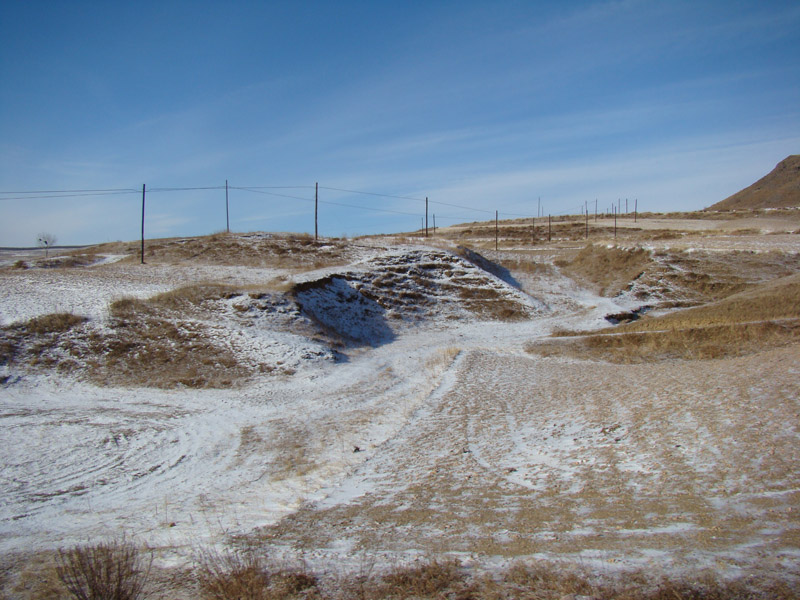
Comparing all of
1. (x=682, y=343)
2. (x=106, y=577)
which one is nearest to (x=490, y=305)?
(x=682, y=343)

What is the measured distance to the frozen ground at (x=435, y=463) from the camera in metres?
6.99

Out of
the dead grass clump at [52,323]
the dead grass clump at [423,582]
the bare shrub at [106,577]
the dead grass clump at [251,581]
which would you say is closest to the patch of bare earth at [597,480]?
the dead grass clump at [423,582]

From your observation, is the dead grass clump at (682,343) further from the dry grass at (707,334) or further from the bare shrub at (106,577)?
the bare shrub at (106,577)

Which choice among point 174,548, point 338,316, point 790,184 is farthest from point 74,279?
point 790,184

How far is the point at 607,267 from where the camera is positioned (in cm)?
5184

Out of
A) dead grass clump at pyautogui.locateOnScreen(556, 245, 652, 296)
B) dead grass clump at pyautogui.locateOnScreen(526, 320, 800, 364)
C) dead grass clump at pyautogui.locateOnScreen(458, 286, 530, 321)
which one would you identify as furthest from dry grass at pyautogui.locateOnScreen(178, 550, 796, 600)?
dead grass clump at pyautogui.locateOnScreen(556, 245, 652, 296)

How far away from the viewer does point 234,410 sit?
1780 cm

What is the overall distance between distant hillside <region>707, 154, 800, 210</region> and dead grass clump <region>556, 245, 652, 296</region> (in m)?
102

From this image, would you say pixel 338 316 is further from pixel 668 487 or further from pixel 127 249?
pixel 127 249

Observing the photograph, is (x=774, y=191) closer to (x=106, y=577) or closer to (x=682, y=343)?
(x=682, y=343)

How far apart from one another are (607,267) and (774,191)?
451 feet

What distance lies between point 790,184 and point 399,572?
18804cm

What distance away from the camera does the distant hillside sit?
136875mm

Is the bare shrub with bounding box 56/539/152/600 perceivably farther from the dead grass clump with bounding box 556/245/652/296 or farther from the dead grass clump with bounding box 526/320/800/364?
Answer: the dead grass clump with bounding box 556/245/652/296
